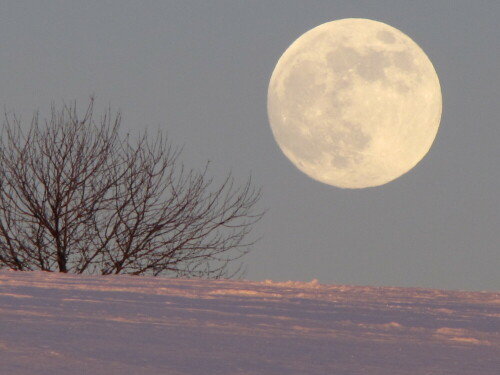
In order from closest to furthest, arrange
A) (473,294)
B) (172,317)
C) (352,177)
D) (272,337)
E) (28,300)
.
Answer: (272,337) → (172,317) → (28,300) → (473,294) → (352,177)

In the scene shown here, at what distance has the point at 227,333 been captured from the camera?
2.79 meters

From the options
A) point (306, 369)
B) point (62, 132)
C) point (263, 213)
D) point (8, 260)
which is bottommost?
point (306, 369)

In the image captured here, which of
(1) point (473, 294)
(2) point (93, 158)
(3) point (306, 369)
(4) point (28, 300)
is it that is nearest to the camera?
(3) point (306, 369)

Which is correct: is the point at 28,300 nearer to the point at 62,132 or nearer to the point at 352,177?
the point at 62,132

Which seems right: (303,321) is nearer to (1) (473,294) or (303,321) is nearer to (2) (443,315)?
(2) (443,315)

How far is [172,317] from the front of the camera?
3.15m

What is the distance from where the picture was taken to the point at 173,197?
13359mm

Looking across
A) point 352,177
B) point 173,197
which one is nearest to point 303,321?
point 173,197

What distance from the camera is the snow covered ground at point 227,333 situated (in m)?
2.19

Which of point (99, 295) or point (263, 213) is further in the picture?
point (263, 213)

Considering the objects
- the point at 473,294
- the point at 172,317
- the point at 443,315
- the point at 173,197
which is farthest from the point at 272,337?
the point at 173,197

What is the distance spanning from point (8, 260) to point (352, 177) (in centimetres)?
673

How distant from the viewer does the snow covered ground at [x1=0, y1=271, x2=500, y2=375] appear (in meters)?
2.19

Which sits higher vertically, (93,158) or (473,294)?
(93,158)
